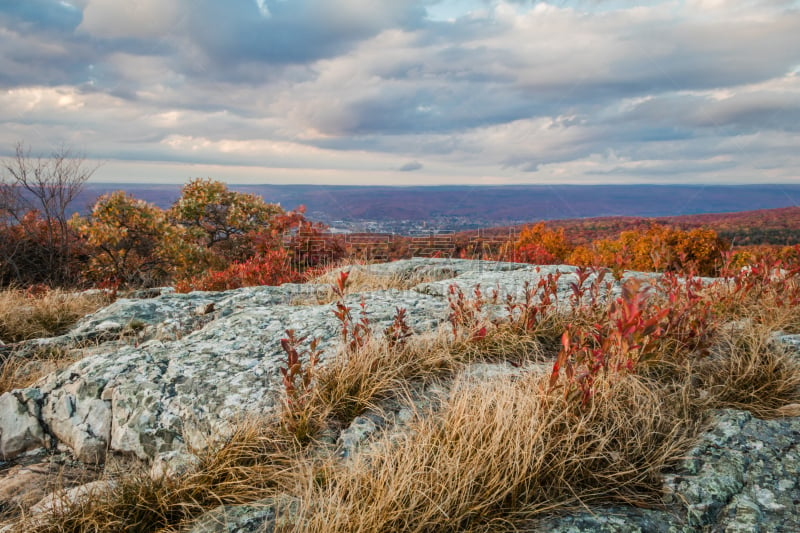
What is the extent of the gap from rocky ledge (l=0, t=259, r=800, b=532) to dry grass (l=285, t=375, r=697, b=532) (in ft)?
0.48

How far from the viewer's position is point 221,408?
2576 mm

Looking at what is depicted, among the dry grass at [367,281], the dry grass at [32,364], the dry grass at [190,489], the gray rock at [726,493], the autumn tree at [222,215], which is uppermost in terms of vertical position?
the autumn tree at [222,215]

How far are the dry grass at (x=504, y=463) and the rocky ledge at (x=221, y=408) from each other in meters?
0.15

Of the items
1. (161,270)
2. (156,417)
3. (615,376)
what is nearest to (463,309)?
(615,376)

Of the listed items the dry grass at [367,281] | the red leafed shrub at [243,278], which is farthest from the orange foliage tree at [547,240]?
the red leafed shrub at [243,278]

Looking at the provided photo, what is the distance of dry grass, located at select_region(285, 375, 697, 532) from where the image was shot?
1.74m

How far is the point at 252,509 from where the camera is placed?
188 cm

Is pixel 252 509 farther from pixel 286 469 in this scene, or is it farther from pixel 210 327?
pixel 210 327

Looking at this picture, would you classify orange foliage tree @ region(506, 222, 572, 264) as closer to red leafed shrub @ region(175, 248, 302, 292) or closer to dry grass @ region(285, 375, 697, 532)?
red leafed shrub @ region(175, 248, 302, 292)

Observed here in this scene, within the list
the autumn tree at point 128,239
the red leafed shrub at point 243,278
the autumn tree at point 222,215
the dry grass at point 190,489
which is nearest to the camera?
the dry grass at point 190,489

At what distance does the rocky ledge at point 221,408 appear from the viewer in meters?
1.78

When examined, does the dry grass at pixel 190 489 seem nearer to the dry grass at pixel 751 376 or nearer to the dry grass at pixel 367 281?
the dry grass at pixel 751 376

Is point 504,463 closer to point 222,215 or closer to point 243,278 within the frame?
point 243,278

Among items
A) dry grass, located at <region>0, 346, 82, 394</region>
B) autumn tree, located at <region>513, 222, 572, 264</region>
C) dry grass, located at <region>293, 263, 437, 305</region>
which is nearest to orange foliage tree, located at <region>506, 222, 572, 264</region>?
autumn tree, located at <region>513, 222, 572, 264</region>
